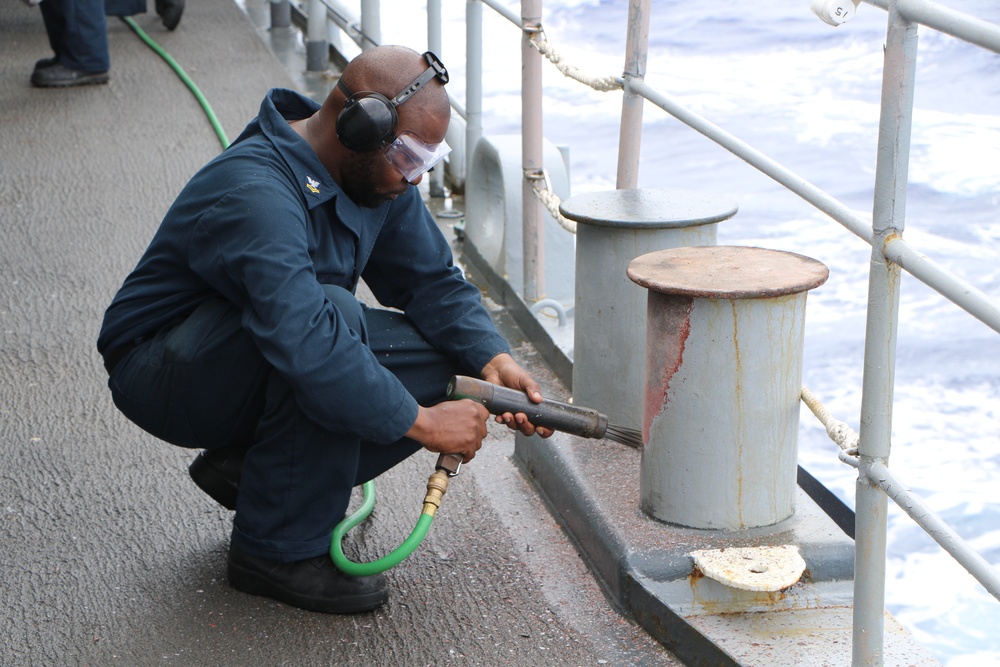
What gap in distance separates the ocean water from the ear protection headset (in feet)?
3.72

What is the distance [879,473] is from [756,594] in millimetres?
498

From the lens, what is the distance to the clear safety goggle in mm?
2066

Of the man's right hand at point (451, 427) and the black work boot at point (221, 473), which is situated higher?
the man's right hand at point (451, 427)

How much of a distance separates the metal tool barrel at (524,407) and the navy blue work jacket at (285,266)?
0.15 meters

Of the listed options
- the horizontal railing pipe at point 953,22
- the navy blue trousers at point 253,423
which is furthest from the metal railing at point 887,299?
the navy blue trousers at point 253,423

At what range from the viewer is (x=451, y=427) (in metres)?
2.14

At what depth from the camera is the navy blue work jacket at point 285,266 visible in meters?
1.95

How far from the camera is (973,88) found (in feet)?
26.9

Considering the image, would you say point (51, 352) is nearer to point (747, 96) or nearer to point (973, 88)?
point (747, 96)

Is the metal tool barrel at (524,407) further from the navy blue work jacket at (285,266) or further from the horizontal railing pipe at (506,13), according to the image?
the horizontal railing pipe at (506,13)

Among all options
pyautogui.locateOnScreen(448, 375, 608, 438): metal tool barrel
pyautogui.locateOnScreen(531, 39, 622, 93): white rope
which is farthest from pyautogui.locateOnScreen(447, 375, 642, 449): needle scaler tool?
pyautogui.locateOnScreen(531, 39, 622, 93): white rope

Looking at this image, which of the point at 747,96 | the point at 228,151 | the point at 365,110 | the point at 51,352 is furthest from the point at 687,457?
the point at 747,96

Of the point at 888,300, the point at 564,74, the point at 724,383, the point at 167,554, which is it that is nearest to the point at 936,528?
the point at 888,300

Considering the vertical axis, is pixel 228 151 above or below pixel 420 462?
above
